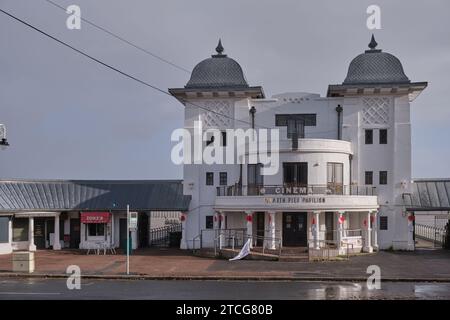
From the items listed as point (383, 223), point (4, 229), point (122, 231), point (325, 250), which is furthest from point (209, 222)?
point (4, 229)

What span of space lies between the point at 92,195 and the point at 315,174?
15212 mm

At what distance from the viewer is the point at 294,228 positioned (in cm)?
3519

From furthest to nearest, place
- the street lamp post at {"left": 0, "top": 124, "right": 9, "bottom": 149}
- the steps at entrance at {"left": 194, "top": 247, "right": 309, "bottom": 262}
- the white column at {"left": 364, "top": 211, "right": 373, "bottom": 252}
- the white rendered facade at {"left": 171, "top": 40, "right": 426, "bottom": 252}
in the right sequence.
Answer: the white column at {"left": 364, "top": 211, "right": 373, "bottom": 252} < the white rendered facade at {"left": 171, "top": 40, "right": 426, "bottom": 252} < the steps at entrance at {"left": 194, "top": 247, "right": 309, "bottom": 262} < the street lamp post at {"left": 0, "top": 124, "right": 9, "bottom": 149}

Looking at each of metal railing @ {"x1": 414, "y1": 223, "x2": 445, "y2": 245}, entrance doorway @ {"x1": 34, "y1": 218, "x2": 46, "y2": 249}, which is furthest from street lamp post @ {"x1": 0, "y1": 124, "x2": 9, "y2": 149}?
metal railing @ {"x1": 414, "y1": 223, "x2": 445, "y2": 245}

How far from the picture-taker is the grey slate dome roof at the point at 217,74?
4019cm

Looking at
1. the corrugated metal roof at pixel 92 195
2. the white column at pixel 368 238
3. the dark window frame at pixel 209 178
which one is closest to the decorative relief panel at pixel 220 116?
the dark window frame at pixel 209 178

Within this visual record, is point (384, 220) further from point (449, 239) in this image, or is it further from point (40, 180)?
point (40, 180)

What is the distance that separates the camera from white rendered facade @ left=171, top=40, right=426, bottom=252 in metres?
34.2

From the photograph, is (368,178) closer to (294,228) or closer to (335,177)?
(335,177)

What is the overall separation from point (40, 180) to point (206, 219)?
11.6 meters

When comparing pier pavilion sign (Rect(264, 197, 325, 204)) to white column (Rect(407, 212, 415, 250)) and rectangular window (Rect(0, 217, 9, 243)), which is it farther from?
rectangular window (Rect(0, 217, 9, 243))

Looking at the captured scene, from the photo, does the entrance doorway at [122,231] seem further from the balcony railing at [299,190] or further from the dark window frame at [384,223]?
the dark window frame at [384,223]

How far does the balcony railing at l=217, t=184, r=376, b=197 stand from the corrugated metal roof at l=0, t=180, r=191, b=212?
4.64 m
